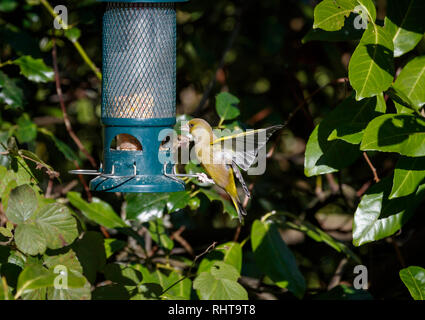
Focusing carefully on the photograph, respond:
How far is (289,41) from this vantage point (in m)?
5.26

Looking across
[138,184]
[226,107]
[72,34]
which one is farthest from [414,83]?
[72,34]

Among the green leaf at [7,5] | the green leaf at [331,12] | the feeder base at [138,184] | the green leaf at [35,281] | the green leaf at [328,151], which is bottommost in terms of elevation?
the green leaf at [35,281]

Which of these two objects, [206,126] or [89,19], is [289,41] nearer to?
[89,19]

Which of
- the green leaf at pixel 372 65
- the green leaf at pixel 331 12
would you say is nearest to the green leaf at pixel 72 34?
the green leaf at pixel 331 12

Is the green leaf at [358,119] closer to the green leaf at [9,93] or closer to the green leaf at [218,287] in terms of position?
the green leaf at [218,287]

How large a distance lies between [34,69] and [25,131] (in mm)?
358

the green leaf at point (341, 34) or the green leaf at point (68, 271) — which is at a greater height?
the green leaf at point (341, 34)

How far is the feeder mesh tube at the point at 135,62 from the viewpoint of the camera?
3002 millimetres

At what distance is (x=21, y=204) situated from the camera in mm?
2420

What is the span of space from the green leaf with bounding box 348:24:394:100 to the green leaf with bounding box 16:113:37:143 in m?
2.01

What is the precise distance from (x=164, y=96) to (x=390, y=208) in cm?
116

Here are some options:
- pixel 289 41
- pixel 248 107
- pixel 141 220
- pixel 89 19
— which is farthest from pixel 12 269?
pixel 289 41

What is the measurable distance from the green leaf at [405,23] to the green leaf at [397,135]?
503 millimetres

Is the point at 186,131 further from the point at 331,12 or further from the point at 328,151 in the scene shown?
the point at 331,12
